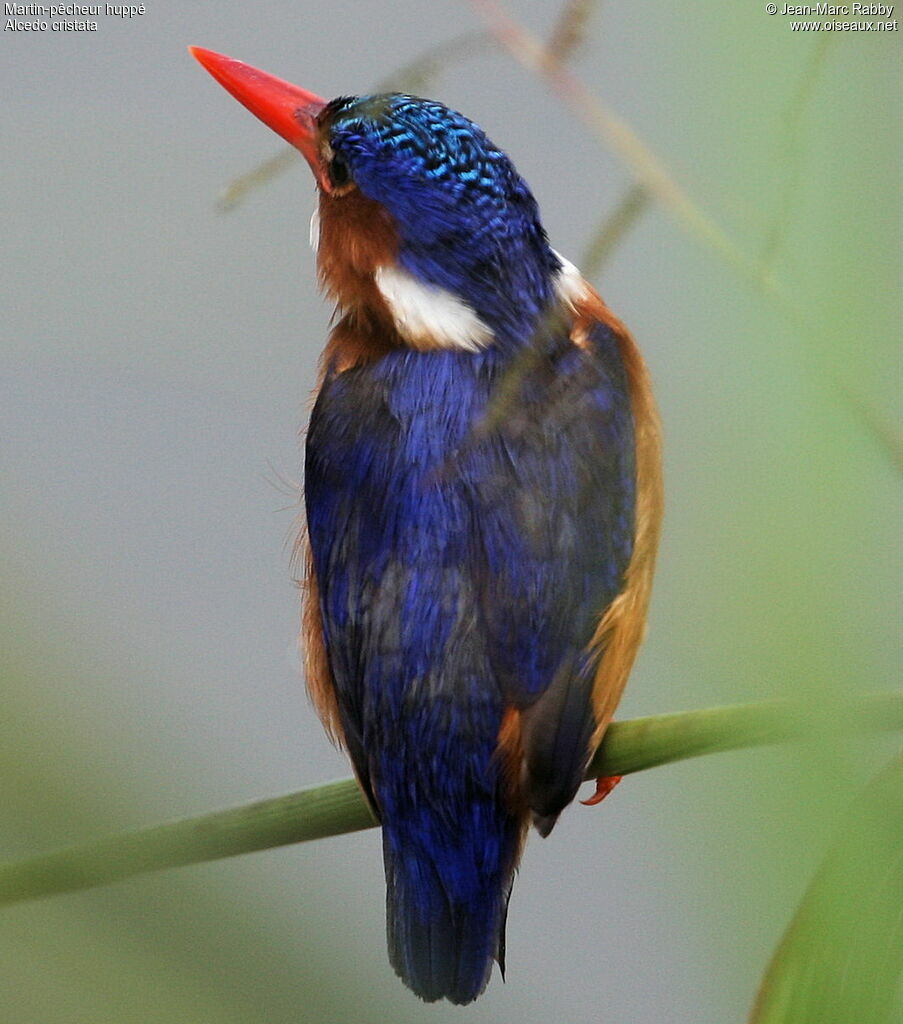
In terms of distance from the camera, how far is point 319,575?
761 millimetres

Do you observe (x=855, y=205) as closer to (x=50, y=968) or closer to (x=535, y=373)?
(x=50, y=968)

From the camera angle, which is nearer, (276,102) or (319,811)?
(319,811)

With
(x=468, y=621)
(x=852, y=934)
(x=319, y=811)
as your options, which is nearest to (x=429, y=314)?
(x=468, y=621)

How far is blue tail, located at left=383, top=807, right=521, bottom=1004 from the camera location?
2.19ft

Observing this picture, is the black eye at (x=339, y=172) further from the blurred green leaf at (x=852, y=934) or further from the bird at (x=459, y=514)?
the blurred green leaf at (x=852, y=934)

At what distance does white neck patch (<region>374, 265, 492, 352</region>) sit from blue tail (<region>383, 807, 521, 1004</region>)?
30 cm

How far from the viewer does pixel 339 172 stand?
745 mm

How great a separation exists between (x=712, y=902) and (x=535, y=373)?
1.68ft

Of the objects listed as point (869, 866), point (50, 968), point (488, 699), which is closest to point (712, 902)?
point (869, 866)

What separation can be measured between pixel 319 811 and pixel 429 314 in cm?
33

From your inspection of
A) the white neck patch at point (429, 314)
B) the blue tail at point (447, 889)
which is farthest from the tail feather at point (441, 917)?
the white neck patch at point (429, 314)

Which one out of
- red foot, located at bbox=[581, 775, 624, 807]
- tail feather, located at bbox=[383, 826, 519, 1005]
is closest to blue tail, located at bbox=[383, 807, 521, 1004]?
tail feather, located at bbox=[383, 826, 519, 1005]

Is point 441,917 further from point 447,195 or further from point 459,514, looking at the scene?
point 447,195

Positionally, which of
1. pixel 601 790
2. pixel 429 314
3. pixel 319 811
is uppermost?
pixel 429 314
